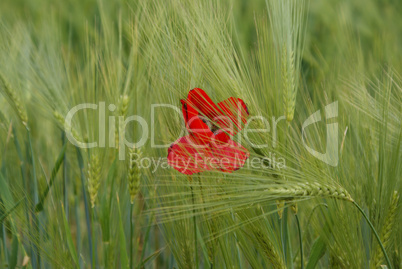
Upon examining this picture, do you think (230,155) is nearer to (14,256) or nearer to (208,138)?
(208,138)

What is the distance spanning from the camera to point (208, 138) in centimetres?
67

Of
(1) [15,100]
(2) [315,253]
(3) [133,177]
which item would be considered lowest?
(2) [315,253]

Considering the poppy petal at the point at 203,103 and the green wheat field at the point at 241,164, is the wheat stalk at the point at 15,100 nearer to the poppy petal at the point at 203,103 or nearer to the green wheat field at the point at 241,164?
the green wheat field at the point at 241,164

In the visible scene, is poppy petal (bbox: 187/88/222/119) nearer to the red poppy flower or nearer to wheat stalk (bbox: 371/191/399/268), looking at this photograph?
the red poppy flower

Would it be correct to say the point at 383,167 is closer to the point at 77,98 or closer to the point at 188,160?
the point at 188,160

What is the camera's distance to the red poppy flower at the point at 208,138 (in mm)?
643

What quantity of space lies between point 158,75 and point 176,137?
0.33ft

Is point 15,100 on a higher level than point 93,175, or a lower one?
higher

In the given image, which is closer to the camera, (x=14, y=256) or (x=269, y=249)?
(x=269, y=249)

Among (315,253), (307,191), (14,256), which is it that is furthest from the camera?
(14,256)

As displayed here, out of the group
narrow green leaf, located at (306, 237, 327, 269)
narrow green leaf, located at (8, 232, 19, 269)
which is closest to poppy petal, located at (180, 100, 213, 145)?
narrow green leaf, located at (306, 237, 327, 269)

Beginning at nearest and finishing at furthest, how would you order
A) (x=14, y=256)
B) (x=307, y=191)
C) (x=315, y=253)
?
(x=307, y=191) < (x=315, y=253) < (x=14, y=256)

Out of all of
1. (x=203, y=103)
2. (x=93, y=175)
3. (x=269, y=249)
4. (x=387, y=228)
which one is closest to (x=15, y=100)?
(x=93, y=175)

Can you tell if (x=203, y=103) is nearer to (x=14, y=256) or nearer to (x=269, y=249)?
(x=269, y=249)
